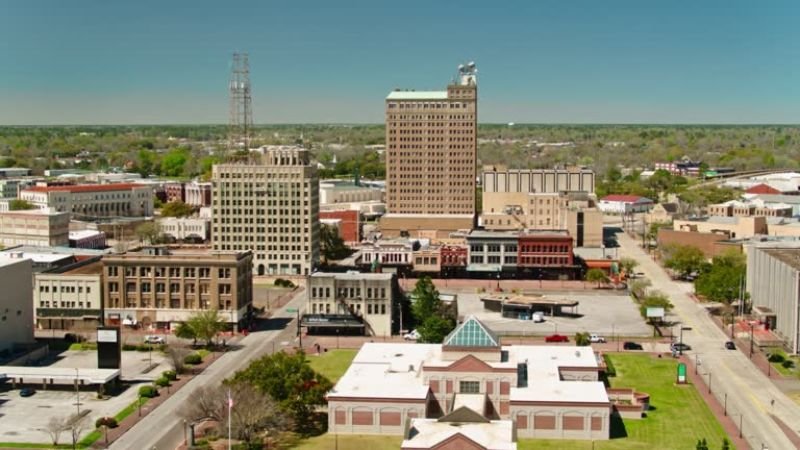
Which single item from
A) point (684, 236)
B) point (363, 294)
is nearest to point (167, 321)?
point (363, 294)

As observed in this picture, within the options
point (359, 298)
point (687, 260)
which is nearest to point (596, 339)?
point (359, 298)

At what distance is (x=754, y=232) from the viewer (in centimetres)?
17862

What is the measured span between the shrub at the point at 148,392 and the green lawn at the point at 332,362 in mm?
15878

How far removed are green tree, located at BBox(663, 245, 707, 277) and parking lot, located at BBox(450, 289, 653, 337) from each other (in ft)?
59.6

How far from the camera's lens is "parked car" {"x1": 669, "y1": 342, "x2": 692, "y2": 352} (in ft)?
361

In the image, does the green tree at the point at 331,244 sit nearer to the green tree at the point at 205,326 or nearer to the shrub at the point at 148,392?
the green tree at the point at 205,326

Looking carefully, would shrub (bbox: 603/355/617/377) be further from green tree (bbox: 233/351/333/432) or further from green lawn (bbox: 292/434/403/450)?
green tree (bbox: 233/351/333/432)

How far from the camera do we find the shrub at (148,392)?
296 ft

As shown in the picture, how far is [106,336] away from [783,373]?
214ft

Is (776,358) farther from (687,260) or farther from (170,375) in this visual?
(170,375)

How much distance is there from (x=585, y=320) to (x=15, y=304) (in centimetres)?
6718

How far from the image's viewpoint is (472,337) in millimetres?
86938

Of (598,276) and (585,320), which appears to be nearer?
(585,320)

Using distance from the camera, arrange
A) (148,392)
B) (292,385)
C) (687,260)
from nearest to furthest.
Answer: (292,385), (148,392), (687,260)
